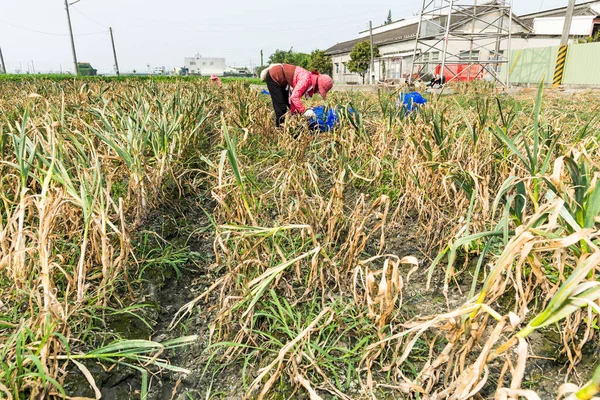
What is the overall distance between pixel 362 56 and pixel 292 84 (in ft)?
79.6

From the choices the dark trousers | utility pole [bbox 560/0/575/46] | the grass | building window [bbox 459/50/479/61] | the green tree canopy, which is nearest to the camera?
the grass

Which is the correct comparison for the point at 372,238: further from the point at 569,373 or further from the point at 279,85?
the point at 279,85

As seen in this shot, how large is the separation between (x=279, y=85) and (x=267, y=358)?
3849 mm

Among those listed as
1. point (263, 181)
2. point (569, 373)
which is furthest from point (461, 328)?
point (263, 181)

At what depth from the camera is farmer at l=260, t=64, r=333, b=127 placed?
413 cm

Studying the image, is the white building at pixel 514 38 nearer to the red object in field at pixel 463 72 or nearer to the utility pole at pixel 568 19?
the red object in field at pixel 463 72

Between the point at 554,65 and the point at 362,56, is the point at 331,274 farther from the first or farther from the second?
the point at 362,56

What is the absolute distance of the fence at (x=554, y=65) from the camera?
466 inches

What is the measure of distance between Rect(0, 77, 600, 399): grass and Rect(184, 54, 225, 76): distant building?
79.0 meters

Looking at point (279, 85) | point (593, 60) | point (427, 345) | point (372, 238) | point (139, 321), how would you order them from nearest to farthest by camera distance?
point (427, 345)
point (139, 321)
point (372, 238)
point (279, 85)
point (593, 60)

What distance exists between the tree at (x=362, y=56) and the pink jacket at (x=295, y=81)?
23700 mm

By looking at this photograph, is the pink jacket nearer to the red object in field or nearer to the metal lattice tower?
the metal lattice tower

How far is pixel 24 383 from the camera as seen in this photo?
978 mm

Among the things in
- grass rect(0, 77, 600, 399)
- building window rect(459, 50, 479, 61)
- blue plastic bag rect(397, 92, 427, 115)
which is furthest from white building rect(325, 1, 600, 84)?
grass rect(0, 77, 600, 399)
